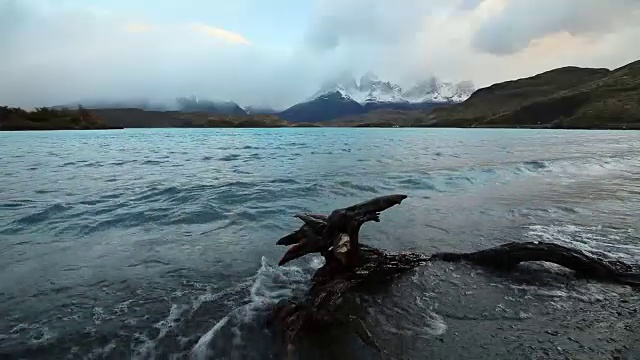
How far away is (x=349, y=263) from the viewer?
8.66 m

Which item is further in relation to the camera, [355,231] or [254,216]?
[254,216]

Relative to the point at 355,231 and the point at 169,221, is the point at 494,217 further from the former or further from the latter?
the point at 169,221

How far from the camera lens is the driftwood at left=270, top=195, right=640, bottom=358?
6934 mm

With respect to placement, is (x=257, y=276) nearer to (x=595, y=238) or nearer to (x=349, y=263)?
(x=349, y=263)

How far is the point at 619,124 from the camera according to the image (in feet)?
531

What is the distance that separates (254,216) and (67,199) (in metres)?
10.3

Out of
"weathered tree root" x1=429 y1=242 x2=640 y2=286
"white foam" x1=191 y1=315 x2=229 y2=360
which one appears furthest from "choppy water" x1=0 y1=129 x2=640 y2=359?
"weathered tree root" x1=429 y1=242 x2=640 y2=286

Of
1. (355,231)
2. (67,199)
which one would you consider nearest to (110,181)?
(67,199)

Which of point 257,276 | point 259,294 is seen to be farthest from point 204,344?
point 257,276

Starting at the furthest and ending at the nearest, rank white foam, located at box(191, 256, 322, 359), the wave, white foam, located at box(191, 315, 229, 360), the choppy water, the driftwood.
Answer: the wave
the driftwood
white foam, located at box(191, 256, 322, 359)
the choppy water
white foam, located at box(191, 315, 229, 360)

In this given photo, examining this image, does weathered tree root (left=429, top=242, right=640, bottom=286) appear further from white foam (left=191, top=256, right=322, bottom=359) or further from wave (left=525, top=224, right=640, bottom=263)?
white foam (left=191, top=256, right=322, bottom=359)

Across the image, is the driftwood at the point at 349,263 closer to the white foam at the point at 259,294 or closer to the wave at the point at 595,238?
the white foam at the point at 259,294

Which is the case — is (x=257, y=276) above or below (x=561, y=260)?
below

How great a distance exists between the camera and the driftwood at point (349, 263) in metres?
6.93
